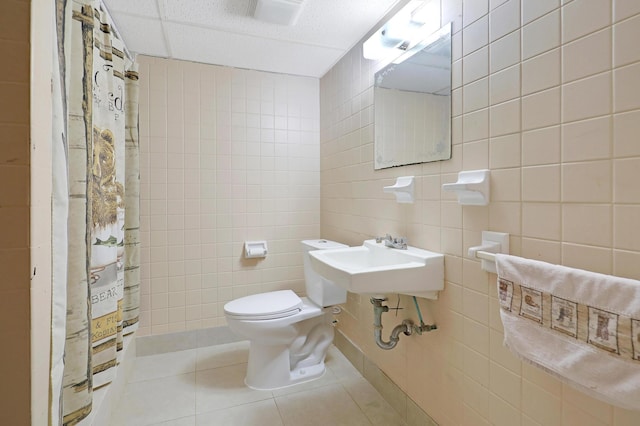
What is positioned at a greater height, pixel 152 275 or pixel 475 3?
pixel 475 3

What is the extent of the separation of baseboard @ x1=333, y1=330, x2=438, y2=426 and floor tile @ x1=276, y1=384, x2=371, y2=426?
176mm

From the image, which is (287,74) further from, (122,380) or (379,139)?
(122,380)

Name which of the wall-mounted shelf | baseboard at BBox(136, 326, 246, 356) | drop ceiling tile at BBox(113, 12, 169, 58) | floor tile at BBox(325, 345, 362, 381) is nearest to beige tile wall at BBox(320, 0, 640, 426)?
the wall-mounted shelf

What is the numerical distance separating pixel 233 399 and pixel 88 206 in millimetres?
1290

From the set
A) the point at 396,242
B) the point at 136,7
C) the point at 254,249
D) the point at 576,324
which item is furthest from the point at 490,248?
the point at 136,7

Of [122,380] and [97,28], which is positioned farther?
[122,380]

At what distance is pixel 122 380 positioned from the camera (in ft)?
5.93

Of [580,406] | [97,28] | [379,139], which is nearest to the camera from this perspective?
[580,406]

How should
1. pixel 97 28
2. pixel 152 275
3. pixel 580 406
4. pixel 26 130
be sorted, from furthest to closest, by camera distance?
1. pixel 152 275
2. pixel 97 28
3. pixel 580 406
4. pixel 26 130

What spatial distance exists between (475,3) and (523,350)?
119 cm

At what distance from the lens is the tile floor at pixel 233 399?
1.59 metres

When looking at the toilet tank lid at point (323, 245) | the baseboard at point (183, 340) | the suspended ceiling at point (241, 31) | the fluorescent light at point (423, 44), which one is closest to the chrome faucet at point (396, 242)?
the toilet tank lid at point (323, 245)

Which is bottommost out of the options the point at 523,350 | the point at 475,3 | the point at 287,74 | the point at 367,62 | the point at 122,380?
the point at 122,380

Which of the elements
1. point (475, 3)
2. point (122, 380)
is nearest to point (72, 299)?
point (122, 380)
